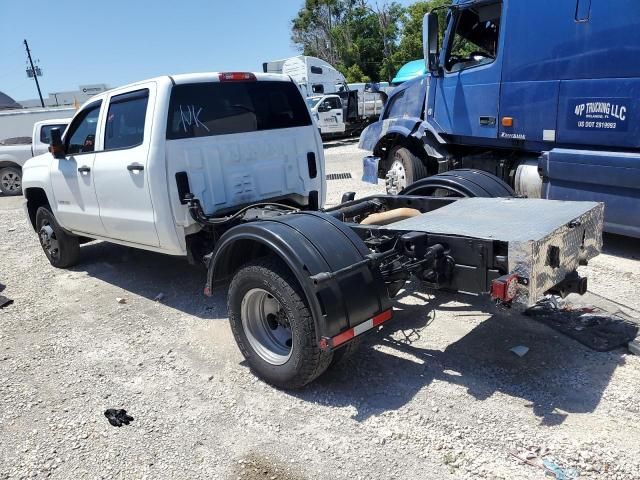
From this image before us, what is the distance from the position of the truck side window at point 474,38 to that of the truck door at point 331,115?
46.7ft

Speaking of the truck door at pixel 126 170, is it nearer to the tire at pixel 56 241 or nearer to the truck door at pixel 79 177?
the truck door at pixel 79 177

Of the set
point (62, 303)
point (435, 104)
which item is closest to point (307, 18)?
point (435, 104)

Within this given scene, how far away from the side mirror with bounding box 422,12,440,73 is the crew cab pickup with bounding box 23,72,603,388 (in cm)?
288

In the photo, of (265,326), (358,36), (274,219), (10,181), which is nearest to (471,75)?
(274,219)

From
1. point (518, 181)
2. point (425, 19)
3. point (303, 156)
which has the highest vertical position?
point (425, 19)

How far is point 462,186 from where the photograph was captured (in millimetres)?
4973

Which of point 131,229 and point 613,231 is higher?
point 131,229

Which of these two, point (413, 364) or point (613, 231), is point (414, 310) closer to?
point (413, 364)

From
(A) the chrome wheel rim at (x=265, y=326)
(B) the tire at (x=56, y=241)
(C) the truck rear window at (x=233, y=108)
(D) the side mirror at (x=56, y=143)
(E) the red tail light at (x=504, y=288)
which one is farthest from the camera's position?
(B) the tire at (x=56, y=241)

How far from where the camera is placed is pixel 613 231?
5910mm

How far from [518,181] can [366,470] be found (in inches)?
203

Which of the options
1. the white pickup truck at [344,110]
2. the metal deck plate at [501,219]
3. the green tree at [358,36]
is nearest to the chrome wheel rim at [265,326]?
the metal deck plate at [501,219]

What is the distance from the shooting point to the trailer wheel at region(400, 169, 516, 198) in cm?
496

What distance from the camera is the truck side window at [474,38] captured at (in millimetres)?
7102
